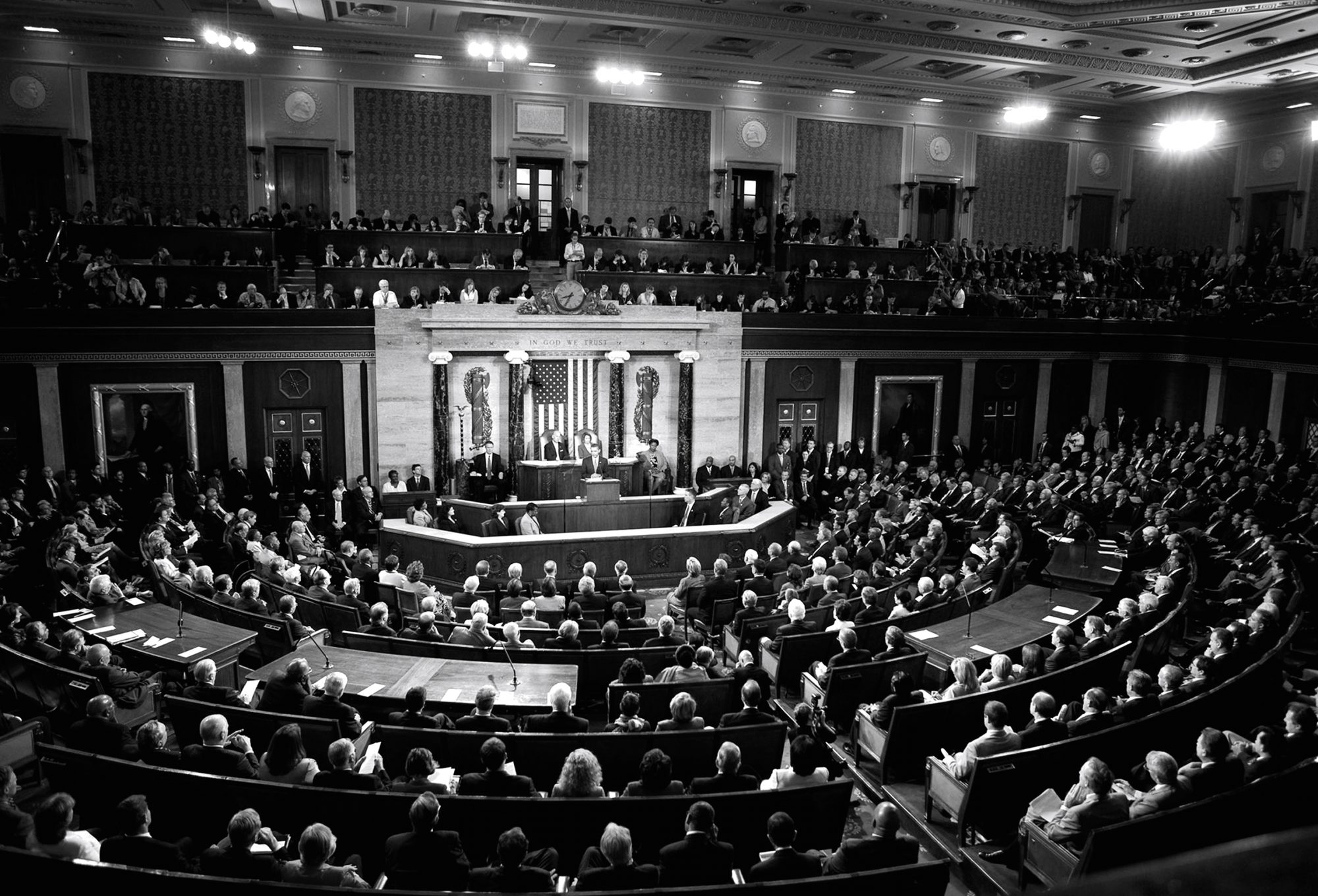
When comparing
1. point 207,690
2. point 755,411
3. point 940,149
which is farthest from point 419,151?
point 207,690

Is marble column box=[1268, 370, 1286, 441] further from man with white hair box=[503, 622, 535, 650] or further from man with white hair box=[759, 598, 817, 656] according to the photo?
man with white hair box=[503, 622, 535, 650]

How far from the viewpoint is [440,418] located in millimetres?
18203

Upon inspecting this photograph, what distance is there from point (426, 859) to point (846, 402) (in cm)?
1795

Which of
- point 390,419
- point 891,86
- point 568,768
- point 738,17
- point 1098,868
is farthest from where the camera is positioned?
point 891,86

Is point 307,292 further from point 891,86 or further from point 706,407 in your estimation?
point 891,86

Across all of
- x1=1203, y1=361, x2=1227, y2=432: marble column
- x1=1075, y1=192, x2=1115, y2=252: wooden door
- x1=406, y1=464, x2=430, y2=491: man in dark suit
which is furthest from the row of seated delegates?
x1=1075, y1=192, x2=1115, y2=252: wooden door

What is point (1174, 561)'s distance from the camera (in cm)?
1130

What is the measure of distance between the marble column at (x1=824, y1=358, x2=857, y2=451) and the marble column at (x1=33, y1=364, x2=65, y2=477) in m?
15.7

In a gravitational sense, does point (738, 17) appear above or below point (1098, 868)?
above

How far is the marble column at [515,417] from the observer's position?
18.6 meters

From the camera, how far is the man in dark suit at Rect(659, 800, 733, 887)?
4.86 m

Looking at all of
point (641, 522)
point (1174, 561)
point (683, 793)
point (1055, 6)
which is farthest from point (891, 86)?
point (683, 793)

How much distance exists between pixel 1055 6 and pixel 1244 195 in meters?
11.4

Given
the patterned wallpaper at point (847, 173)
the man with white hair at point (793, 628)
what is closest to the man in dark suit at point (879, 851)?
the man with white hair at point (793, 628)
